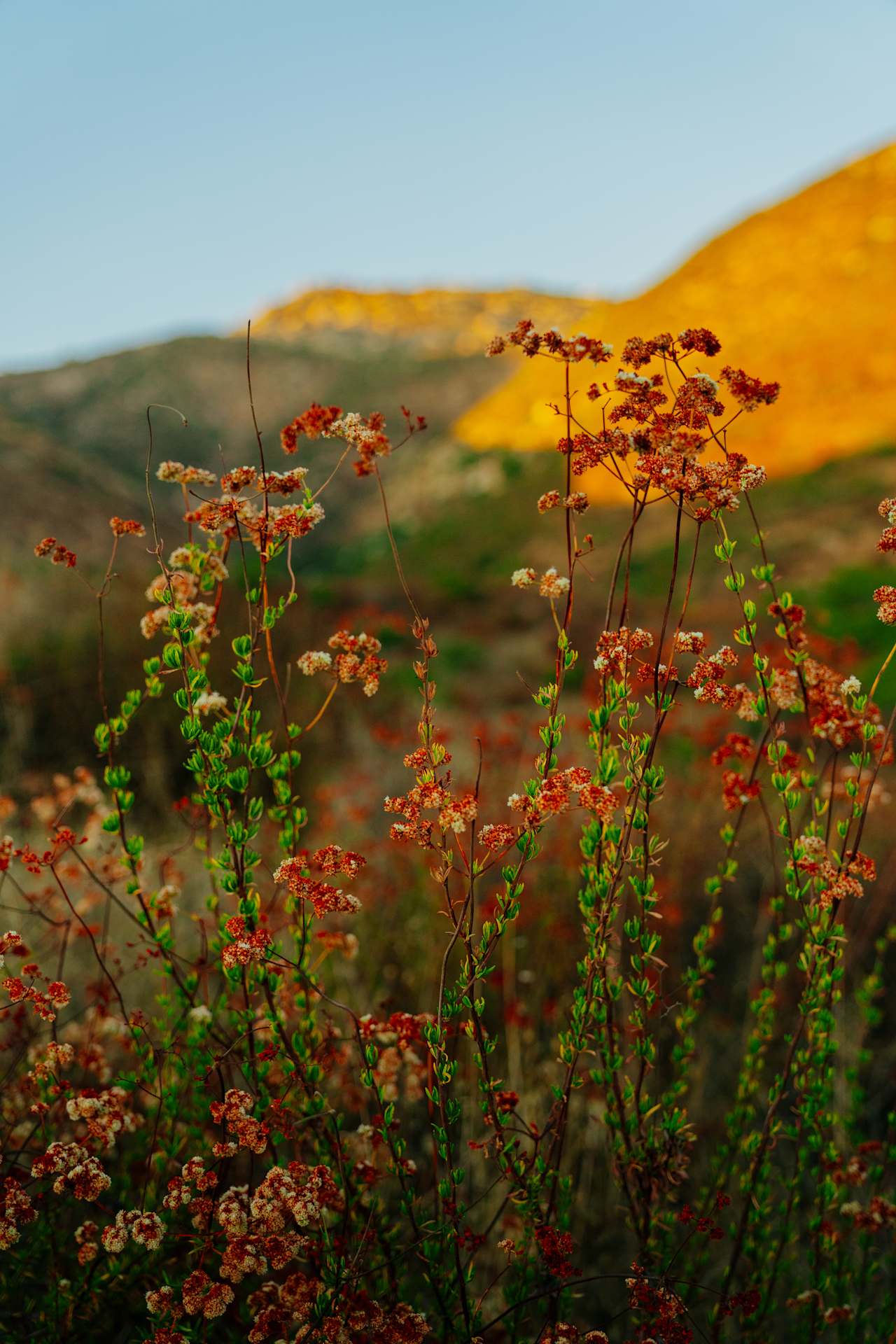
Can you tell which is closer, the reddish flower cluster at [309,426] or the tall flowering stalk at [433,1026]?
the tall flowering stalk at [433,1026]

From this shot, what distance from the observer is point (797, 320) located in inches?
1069

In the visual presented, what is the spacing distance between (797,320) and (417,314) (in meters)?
51.9

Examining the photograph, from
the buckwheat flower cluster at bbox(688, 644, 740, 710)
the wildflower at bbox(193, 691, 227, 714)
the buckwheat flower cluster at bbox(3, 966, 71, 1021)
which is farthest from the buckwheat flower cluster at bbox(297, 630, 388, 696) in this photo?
the buckwheat flower cluster at bbox(3, 966, 71, 1021)

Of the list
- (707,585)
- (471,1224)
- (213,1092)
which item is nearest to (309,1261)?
(213,1092)

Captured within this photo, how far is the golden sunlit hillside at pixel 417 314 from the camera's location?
60.5 meters

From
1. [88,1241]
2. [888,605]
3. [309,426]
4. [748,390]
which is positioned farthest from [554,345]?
[88,1241]

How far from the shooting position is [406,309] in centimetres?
7425

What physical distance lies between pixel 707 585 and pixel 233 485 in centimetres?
1363

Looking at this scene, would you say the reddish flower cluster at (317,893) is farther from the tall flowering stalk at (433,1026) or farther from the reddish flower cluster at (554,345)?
the reddish flower cluster at (554,345)

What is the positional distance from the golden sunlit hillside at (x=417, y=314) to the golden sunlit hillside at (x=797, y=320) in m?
23.4

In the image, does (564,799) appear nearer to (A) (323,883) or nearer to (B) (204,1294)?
(A) (323,883)

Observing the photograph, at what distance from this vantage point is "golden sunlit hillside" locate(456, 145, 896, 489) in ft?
72.3

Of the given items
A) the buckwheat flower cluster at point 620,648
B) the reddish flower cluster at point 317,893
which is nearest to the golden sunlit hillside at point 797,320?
the buckwheat flower cluster at point 620,648

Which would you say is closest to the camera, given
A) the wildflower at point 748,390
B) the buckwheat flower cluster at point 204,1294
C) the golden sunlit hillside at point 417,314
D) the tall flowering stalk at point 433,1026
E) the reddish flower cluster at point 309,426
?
the buckwheat flower cluster at point 204,1294
